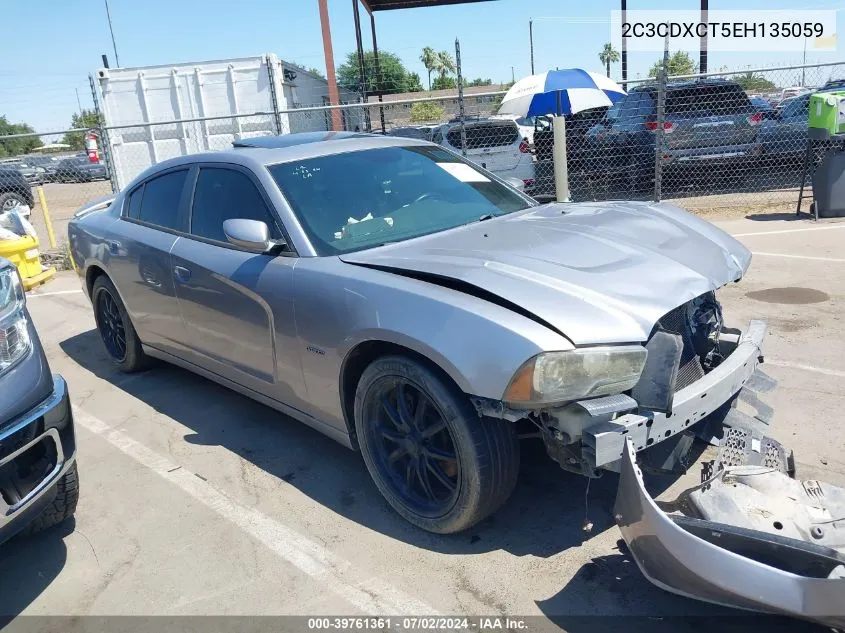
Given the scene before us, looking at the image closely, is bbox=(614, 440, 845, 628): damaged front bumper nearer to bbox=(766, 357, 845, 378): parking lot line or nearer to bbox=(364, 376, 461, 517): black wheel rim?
bbox=(364, 376, 461, 517): black wheel rim

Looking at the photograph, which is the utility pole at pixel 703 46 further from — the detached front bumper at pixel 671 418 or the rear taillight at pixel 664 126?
the detached front bumper at pixel 671 418

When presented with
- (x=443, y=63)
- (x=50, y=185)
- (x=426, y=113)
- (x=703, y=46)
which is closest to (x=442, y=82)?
(x=443, y=63)

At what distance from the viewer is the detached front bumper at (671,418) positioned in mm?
2438

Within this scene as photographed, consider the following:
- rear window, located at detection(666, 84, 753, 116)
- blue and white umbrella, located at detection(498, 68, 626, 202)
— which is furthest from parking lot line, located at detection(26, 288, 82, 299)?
rear window, located at detection(666, 84, 753, 116)

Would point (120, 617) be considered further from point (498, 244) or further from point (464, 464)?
point (498, 244)

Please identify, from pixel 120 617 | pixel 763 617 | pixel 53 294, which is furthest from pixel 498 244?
pixel 53 294

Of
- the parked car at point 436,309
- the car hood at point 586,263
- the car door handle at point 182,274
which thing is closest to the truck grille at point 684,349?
the parked car at point 436,309

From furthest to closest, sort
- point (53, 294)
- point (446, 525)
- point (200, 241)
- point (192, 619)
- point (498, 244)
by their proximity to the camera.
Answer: point (53, 294), point (200, 241), point (498, 244), point (446, 525), point (192, 619)

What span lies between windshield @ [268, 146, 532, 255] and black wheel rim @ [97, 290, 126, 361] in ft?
7.55

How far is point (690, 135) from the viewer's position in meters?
11.0

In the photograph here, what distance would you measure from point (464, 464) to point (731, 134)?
402 inches

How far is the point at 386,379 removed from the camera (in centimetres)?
293

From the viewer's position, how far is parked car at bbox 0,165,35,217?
16031 mm

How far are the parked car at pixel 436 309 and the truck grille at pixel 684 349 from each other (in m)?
0.01
